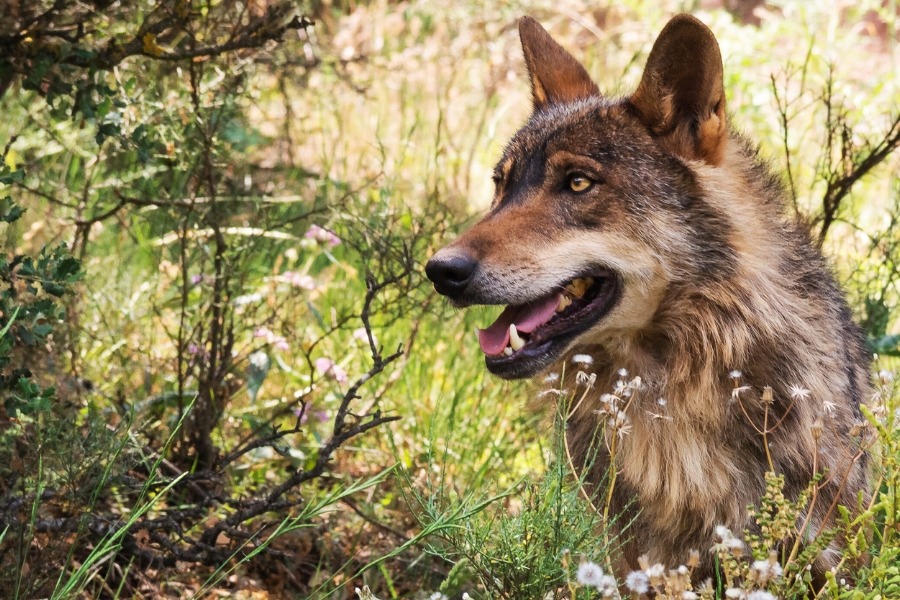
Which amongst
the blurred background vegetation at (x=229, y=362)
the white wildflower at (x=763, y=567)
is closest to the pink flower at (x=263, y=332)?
the blurred background vegetation at (x=229, y=362)

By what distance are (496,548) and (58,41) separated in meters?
2.31

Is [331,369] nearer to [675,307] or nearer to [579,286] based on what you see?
[579,286]

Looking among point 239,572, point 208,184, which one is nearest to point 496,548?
point 239,572

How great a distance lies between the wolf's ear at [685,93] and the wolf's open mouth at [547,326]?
505mm

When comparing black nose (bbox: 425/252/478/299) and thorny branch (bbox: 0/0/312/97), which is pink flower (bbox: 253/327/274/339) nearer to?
Answer: thorny branch (bbox: 0/0/312/97)

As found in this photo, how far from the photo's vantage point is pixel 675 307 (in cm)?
309

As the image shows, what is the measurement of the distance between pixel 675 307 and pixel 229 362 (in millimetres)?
1715

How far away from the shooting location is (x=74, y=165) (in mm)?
5816

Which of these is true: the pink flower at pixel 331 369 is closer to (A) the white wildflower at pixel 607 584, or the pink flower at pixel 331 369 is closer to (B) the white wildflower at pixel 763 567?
(A) the white wildflower at pixel 607 584

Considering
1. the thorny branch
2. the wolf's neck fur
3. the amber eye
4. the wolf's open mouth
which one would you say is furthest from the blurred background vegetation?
the amber eye

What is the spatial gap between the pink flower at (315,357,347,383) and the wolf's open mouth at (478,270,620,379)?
1.19 meters

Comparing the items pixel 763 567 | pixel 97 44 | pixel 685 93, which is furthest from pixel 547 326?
pixel 97 44

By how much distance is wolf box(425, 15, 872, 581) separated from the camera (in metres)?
2.96

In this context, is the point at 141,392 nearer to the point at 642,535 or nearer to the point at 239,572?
the point at 239,572
